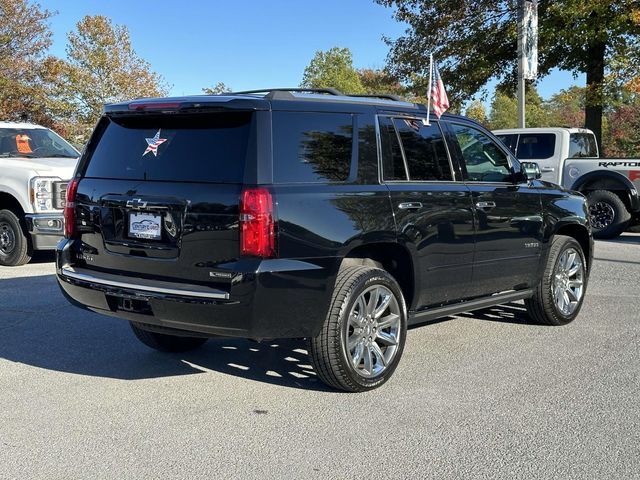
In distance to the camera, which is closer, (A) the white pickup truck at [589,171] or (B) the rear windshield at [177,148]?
(B) the rear windshield at [177,148]

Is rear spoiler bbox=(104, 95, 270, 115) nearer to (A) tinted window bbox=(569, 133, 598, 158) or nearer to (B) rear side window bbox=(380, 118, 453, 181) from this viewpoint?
(B) rear side window bbox=(380, 118, 453, 181)

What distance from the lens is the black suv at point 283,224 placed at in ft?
12.8

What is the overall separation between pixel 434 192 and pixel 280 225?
1468 mm

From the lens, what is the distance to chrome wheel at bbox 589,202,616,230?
12.1 m

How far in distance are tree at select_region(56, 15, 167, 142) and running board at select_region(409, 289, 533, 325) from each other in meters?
26.9

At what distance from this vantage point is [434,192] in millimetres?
4863

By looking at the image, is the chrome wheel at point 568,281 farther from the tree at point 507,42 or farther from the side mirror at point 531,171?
the tree at point 507,42

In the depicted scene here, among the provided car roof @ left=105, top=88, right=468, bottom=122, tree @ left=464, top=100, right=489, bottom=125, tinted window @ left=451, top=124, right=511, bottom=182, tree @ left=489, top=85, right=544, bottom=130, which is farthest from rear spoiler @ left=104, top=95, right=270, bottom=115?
tree @ left=464, top=100, right=489, bottom=125

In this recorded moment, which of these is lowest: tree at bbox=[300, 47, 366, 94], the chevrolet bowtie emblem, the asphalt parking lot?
the asphalt parking lot

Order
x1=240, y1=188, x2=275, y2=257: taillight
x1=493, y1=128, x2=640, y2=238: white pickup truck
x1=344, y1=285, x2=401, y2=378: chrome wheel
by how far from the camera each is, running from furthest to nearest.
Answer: x1=493, y1=128, x2=640, y2=238: white pickup truck → x1=344, y1=285, x2=401, y2=378: chrome wheel → x1=240, y1=188, x2=275, y2=257: taillight

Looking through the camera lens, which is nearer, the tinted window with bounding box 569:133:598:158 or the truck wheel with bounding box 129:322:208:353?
the truck wheel with bounding box 129:322:208:353

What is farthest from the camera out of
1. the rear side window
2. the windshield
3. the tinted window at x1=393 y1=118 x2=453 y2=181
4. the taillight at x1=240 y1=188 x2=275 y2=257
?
the windshield

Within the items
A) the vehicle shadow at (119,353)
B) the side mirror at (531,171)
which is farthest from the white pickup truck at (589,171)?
the vehicle shadow at (119,353)

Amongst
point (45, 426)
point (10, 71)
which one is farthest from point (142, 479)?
point (10, 71)
